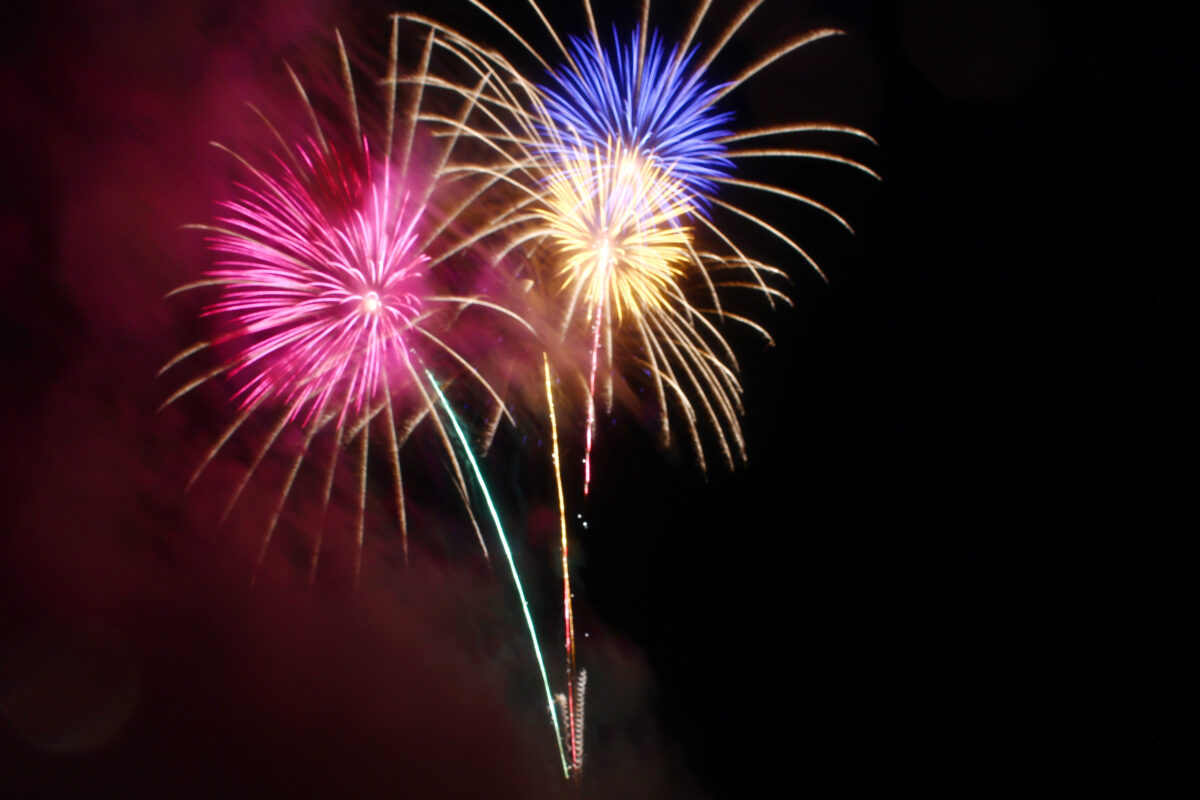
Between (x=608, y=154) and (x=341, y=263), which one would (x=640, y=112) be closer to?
(x=608, y=154)

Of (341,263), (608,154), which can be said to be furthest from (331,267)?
(608,154)

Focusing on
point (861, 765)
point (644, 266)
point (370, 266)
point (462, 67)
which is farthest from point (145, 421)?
point (861, 765)

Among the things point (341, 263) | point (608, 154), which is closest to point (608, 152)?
point (608, 154)

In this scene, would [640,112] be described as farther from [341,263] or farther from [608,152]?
[341,263]

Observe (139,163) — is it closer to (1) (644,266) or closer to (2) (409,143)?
(2) (409,143)

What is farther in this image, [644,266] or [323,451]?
[323,451]

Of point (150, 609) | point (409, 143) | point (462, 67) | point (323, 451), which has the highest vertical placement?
point (462, 67)
